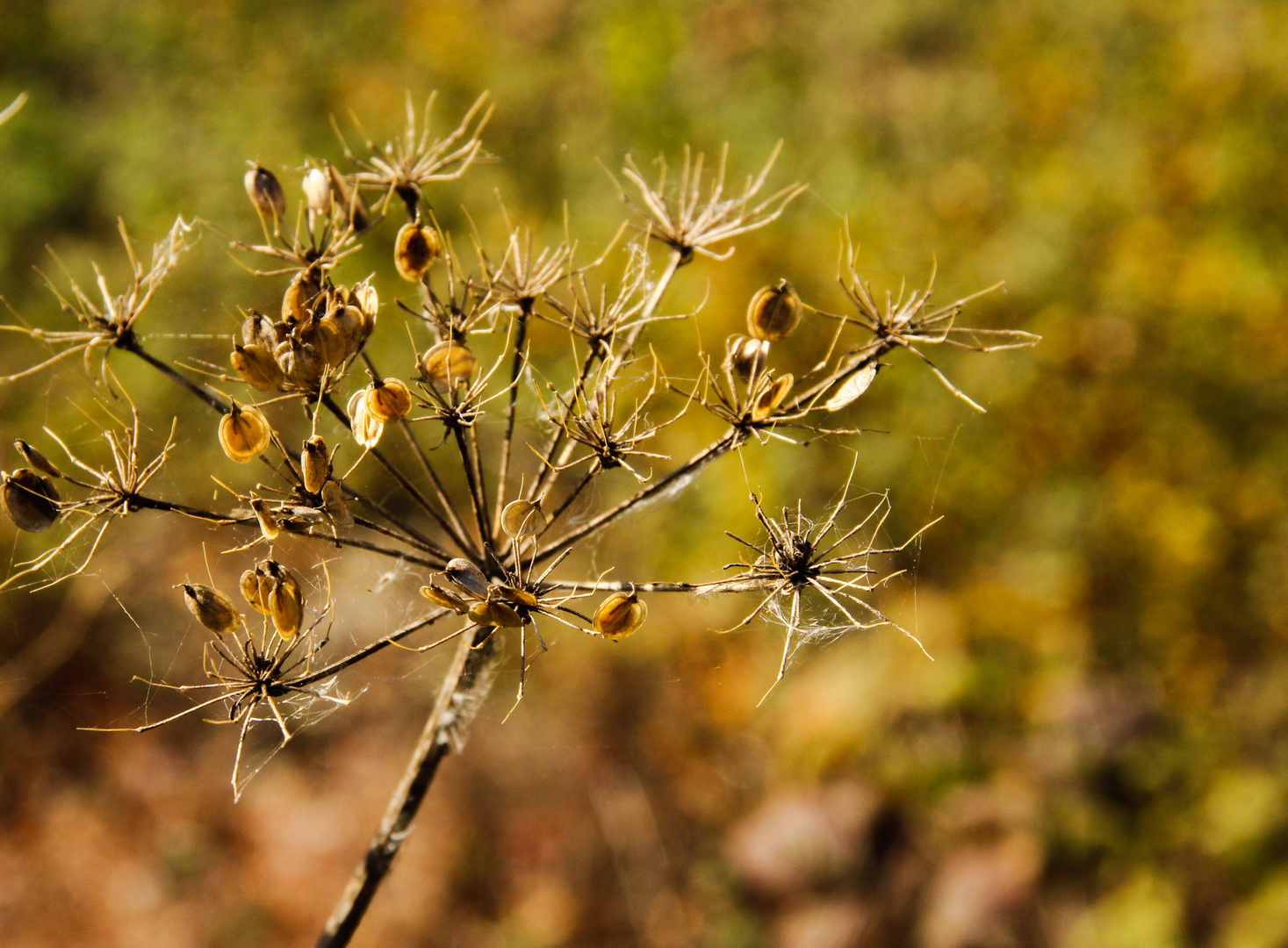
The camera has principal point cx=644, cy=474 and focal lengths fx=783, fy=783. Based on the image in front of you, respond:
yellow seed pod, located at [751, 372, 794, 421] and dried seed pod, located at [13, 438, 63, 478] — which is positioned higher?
yellow seed pod, located at [751, 372, 794, 421]

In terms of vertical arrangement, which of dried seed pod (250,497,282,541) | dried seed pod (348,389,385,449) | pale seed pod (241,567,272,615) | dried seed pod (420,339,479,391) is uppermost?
dried seed pod (420,339,479,391)

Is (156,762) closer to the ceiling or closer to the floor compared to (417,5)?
closer to the floor

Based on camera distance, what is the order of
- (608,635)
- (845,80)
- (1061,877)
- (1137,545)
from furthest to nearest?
(845,80) → (1137,545) → (1061,877) → (608,635)

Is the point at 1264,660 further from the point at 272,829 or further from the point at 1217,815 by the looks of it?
the point at 272,829

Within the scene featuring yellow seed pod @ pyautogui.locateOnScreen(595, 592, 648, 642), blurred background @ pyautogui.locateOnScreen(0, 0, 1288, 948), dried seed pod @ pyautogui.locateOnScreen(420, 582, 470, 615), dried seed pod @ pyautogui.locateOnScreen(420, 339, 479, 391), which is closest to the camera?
dried seed pod @ pyautogui.locateOnScreen(420, 582, 470, 615)

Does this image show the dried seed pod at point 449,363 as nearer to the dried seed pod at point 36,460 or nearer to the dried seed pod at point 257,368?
the dried seed pod at point 257,368

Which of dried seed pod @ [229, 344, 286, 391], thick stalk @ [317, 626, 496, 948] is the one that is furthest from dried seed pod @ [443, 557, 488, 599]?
dried seed pod @ [229, 344, 286, 391]

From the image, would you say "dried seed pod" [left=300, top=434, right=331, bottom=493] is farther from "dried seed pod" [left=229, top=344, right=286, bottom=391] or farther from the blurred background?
the blurred background

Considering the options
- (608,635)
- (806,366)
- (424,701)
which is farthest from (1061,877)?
(608,635)
